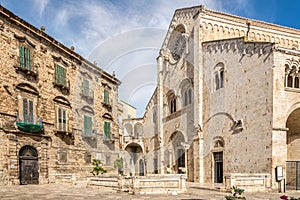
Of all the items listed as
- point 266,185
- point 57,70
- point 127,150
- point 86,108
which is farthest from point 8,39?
point 127,150

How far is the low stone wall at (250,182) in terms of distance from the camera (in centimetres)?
1461

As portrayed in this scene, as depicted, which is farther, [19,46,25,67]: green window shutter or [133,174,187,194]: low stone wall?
[19,46,25,67]: green window shutter

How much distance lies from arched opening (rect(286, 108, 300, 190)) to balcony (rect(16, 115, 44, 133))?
16.1m

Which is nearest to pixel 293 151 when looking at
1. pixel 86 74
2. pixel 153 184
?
pixel 153 184

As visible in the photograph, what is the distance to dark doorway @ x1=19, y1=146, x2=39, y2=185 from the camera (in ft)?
56.5

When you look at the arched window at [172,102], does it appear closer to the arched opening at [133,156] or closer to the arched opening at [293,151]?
the arched opening at [133,156]

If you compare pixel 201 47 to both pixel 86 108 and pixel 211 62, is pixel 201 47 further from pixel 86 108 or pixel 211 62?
pixel 86 108

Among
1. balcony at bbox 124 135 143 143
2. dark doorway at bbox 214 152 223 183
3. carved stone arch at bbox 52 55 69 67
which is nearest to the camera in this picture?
carved stone arch at bbox 52 55 69 67

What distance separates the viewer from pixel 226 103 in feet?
66.0

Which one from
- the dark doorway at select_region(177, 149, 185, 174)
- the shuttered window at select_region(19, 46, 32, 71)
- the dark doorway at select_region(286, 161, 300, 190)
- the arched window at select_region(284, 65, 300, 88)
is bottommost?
the dark doorway at select_region(177, 149, 185, 174)

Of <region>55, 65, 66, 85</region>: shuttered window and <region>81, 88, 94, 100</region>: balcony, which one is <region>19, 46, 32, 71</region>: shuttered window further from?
<region>81, 88, 94, 100</region>: balcony

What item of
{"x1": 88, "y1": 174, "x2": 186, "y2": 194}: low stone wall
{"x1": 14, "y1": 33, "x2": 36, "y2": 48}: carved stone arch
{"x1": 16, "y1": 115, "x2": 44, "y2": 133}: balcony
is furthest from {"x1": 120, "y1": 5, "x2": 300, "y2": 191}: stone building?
{"x1": 14, "y1": 33, "x2": 36, "y2": 48}: carved stone arch

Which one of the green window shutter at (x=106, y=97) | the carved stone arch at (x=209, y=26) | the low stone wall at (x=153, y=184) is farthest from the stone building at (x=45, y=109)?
the carved stone arch at (x=209, y=26)

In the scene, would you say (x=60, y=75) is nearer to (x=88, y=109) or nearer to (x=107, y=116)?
(x=88, y=109)
